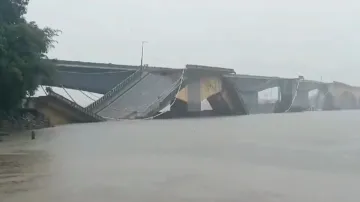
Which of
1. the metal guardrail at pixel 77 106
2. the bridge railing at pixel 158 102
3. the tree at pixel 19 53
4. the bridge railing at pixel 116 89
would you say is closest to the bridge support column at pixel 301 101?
the bridge railing at pixel 158 102

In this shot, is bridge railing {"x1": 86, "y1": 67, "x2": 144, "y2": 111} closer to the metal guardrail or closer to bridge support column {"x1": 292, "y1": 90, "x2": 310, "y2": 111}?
the metal guardrail

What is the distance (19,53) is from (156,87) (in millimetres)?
19805

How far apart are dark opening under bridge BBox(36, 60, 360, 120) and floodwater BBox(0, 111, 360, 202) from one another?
13587mm

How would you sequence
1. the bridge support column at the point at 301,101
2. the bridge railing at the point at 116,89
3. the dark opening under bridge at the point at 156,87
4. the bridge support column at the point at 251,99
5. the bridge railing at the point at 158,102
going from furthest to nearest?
1. the bridge support column at the point at 301,101
2. the bridge support column at the point at 251,99
3. the bridge railing at the point at 158,102
4. the dark opening under bridge at the point at 156,87
5. the bridge railing at the point at 116,89

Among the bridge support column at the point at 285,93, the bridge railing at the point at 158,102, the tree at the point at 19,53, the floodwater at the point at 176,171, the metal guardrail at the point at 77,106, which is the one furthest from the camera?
the bridge support column at the point at 285,93

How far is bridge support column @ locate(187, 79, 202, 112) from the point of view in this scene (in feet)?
161

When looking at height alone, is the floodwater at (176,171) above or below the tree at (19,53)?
below

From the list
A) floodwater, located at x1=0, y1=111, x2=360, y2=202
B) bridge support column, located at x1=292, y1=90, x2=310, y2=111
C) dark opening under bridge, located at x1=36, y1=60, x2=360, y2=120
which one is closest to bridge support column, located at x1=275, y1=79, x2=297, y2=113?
dark opening under bridge, located at x1=36, y1=60, x2=360, y2=120

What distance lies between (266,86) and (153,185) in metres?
61.3

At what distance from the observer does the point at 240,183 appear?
10672 mm

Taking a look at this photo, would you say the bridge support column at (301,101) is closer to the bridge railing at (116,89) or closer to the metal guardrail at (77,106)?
the bridge railing at (116,89)

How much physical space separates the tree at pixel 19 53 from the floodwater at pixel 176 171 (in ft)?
15.8

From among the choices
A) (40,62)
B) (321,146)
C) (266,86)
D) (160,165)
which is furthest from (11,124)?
(266,86)

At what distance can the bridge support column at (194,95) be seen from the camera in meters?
49.1
